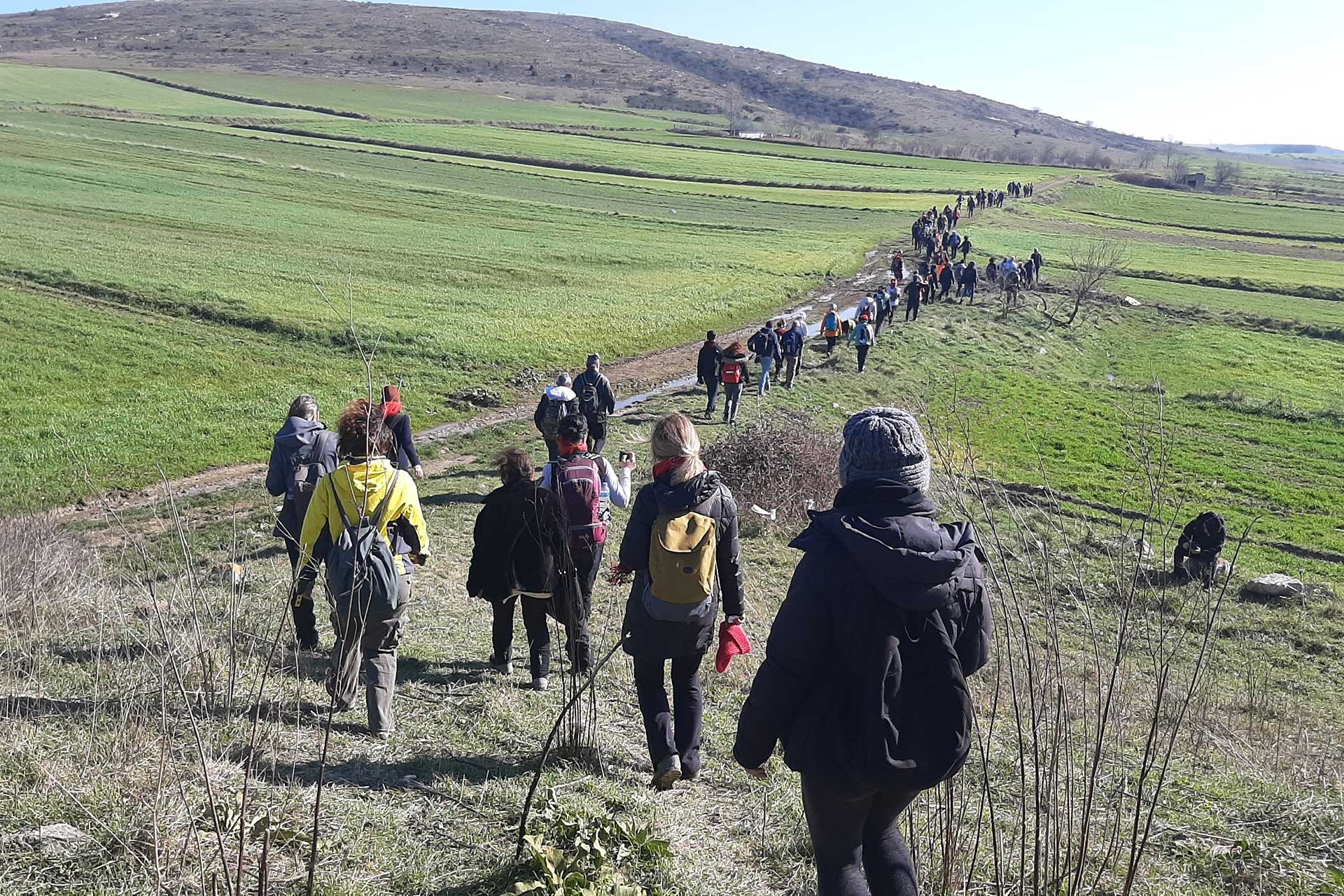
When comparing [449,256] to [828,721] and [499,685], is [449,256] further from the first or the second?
[828,721]

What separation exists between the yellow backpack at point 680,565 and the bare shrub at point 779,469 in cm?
852

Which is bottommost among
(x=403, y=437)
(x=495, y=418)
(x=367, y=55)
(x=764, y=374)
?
(x=495, y=418)

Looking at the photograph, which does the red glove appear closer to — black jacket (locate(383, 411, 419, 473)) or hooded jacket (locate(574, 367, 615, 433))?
black jacket (locate(383, 411, 419, 473))

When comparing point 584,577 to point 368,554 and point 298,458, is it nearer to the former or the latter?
point 368,554

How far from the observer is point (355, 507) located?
16.4 ft

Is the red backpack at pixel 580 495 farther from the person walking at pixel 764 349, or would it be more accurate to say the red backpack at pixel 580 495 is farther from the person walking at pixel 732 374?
the person walking at pixel 764 349

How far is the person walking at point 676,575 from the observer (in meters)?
4.54

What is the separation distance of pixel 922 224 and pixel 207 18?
A: 7248 inches

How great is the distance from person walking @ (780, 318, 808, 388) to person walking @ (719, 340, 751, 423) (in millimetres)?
3724

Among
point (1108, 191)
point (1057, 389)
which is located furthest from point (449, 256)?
point (1108, 191)

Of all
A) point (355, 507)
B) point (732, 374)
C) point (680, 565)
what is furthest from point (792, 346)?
point (680, 565)

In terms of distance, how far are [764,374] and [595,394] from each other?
7419 mm

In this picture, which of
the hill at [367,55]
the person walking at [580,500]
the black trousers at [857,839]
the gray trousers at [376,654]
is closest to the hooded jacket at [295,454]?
the person walking at [580,500]

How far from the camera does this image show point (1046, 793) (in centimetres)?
351
